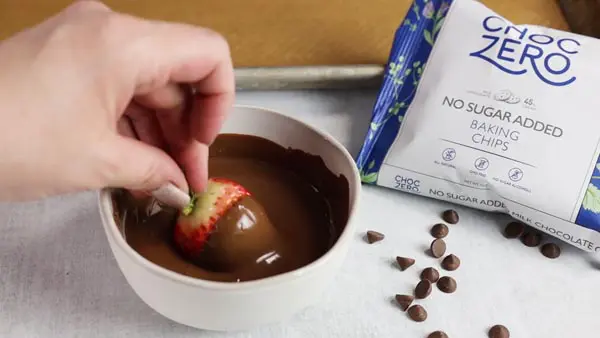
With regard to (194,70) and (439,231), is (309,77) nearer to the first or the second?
(439,231)

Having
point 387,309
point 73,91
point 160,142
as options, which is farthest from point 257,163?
point 73,91

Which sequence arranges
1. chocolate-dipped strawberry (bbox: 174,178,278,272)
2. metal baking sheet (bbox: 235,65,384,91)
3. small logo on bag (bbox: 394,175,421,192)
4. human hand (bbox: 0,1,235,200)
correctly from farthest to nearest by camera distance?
metal baking sheet (bbox: 235,65,384,91) → small logo on bag (bbox: 394,175,421,192) → chocolate-dipped strawberry (bbox: 174,178,278,272) → human hand (bbox: 0,1,235,200)

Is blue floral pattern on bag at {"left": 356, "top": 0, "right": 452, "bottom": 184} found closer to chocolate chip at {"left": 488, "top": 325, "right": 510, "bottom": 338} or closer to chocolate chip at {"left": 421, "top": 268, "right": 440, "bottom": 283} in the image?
chocolate chip at {"left": 421, "top": 268, "right": 440, "bottom": 283}

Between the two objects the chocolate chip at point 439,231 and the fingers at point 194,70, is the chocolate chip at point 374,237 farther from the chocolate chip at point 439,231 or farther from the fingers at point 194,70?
the fingers at point 194,70

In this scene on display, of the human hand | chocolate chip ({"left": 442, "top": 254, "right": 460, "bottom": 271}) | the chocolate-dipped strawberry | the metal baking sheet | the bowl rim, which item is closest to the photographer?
the human hand

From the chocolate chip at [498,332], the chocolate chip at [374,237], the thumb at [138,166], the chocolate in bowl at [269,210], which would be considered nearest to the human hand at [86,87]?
the thumb at [138,166]

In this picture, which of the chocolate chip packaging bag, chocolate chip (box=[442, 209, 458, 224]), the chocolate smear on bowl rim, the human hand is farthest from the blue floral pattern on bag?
the human hand

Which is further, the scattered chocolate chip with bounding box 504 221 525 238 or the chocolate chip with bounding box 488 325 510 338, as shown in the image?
the scattered chocolate chip with bounding box 504 221 525 238
